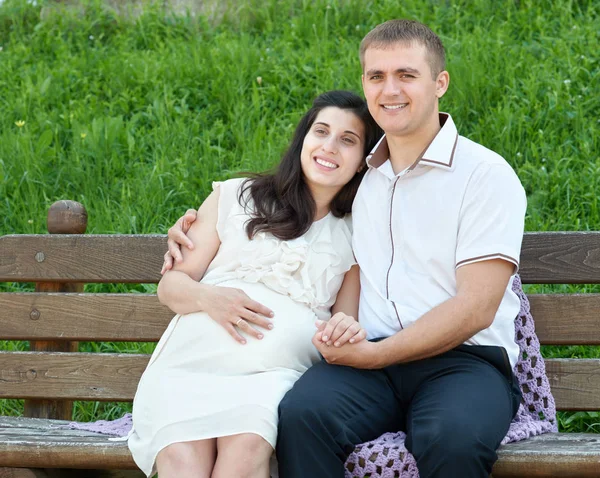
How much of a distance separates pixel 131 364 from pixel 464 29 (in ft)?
11.3

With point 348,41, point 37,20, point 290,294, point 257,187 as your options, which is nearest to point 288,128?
point 348,41

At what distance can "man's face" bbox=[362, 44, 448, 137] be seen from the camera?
3.12 metres

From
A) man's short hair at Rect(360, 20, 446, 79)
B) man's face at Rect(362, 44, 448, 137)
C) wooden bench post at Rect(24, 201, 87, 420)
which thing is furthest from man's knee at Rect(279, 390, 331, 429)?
wooden bench post at Rect(24, 201, 87, 420)

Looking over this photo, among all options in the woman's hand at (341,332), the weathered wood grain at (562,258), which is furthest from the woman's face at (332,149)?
the weathered wood grain at (562,258)

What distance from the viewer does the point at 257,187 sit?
3.44m

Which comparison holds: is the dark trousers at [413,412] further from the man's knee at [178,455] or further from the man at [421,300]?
the man's knee at [178,455]

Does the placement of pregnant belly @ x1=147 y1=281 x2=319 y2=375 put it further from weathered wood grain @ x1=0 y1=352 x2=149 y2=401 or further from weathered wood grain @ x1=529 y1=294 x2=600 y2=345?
weathered wood grain @ x1=529 y1=294 x2=600 y2=345

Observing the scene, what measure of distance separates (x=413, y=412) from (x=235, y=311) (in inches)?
26.5

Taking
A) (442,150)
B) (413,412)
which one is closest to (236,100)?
(442,150)

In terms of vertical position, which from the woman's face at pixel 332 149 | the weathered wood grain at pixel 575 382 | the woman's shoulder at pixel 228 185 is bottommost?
the weathered wood grain at pixel 575 382

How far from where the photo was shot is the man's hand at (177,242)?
Answer: 129 inches

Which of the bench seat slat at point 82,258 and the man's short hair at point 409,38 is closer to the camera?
the man's short hair at point 409,38

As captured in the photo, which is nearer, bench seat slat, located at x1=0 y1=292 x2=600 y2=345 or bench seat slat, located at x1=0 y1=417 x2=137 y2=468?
bench seat slat, located at x1=0 y1=417 x2=137 y2=468

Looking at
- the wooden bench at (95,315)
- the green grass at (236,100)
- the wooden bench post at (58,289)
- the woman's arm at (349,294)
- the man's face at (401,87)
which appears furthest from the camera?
the green grass at (236,100)
